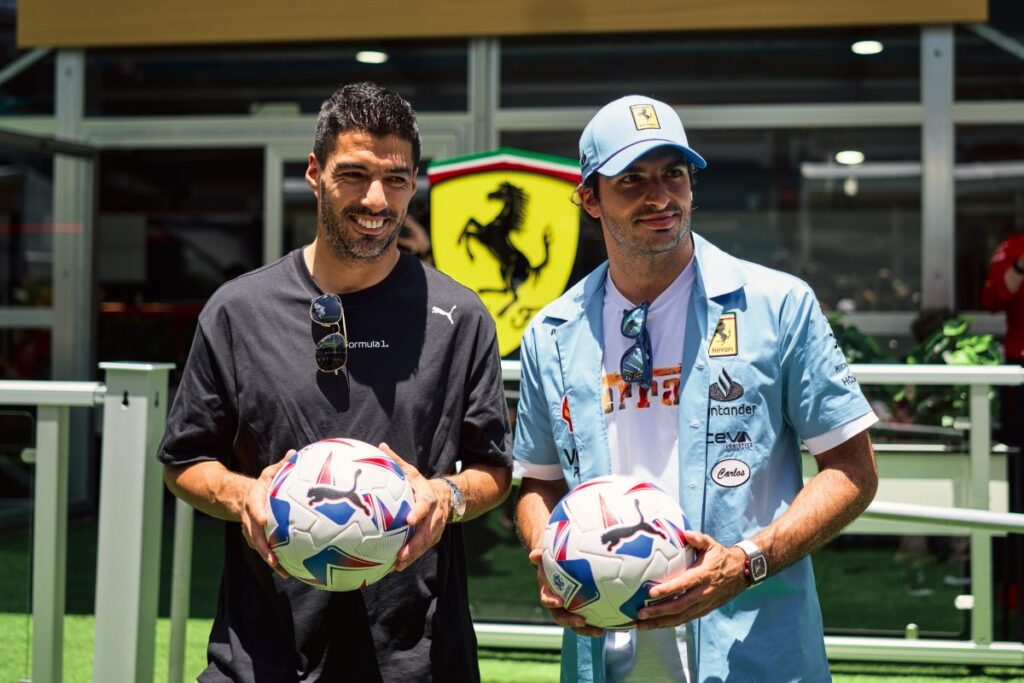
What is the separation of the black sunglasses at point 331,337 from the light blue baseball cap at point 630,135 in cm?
65

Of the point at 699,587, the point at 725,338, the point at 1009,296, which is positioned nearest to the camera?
the point at 699,587

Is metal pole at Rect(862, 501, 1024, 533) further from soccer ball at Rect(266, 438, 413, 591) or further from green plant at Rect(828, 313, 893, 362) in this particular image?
green plant at Rect(828, 313, 893, 362)

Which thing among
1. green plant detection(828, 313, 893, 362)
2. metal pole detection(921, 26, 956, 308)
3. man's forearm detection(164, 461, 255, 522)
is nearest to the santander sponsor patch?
man's forearm detection(164, 461, 255, 522)

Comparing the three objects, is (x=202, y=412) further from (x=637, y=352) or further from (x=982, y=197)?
(x=982, y=197)

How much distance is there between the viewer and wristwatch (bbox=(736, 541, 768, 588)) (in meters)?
2.22

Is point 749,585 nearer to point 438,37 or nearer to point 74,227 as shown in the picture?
point 438,37

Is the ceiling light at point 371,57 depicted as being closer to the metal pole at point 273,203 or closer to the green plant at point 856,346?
the metal pole at point 273,203

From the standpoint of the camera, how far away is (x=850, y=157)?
27.4 feet

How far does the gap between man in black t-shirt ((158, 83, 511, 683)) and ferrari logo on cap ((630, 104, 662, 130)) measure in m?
0.50

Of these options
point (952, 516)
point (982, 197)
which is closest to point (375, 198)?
point (952, 516)

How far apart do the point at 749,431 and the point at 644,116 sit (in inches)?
27.8

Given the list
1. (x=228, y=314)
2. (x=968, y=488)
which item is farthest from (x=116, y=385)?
(x=968, y=488)

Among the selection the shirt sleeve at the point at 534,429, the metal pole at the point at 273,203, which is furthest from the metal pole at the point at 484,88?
the shirt sleeve at the point at 534,429

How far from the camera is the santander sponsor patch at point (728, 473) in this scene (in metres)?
2.36
